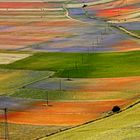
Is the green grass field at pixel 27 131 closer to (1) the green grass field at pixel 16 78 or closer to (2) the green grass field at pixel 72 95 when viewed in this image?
(2) the green grass field at pixel 72 95

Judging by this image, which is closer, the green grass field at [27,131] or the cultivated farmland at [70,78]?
the green grass field at [27,131]

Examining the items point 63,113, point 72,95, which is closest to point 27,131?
point 63,113

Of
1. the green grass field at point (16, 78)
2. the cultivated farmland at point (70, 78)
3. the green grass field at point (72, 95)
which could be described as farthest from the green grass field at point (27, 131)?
the green grass field at point (16, 78)

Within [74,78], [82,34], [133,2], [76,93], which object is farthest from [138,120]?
[133,2]

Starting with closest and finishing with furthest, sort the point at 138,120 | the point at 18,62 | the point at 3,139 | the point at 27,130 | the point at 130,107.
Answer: the point at 138,120, the point at 3,139, the point at 27,130, the point at 130,107, the point at 18,62

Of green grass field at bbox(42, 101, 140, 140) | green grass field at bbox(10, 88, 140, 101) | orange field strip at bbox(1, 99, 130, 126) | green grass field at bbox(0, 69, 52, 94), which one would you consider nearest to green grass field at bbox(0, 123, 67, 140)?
orange field strip at bbox(1, 99, 130, 126)

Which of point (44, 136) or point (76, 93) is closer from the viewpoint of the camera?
point (44, 136)

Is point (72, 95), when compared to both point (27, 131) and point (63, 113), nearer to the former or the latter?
point (63, 113)

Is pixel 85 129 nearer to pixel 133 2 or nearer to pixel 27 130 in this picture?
pixel 27 130
